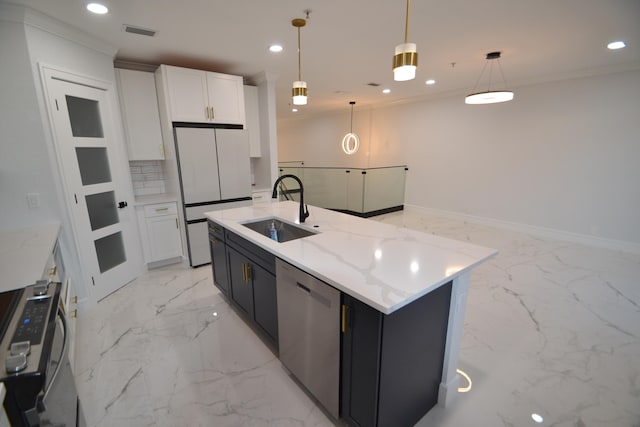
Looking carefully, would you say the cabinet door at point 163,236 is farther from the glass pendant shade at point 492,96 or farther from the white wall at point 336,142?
the white wall at point 336,142

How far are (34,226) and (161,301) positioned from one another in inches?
48.3

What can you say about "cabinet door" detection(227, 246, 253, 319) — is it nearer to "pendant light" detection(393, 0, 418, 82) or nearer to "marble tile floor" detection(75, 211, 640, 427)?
"marble tile floor" detection(75, 211, 640, 427)

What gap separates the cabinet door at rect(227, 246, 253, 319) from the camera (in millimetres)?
2207

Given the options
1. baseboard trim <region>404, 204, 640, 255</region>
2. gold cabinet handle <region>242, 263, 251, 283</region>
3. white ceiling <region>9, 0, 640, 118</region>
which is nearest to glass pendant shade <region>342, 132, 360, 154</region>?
baseboard trim <region>404, 204, 640, 255</region>

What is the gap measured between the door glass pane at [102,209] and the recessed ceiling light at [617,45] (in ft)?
18.3

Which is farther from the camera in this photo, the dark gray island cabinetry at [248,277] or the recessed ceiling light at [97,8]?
the recessed ceiling light at [97,8]

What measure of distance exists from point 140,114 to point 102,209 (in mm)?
1205

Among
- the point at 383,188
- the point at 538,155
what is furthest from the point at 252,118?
the point at 538,155

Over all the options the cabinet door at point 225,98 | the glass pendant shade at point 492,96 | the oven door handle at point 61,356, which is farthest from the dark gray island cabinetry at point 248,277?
the glass pendant shade at point 492,96

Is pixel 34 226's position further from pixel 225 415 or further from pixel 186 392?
pixel 225 415

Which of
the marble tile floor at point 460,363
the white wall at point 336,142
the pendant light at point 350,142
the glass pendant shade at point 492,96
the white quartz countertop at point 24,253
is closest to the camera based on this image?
the white quartz countertop at point 24,253

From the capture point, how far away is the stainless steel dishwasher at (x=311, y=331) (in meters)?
1.41

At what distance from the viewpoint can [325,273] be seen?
4.53ft

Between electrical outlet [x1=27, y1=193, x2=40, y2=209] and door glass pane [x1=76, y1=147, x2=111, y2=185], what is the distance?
39 cm
